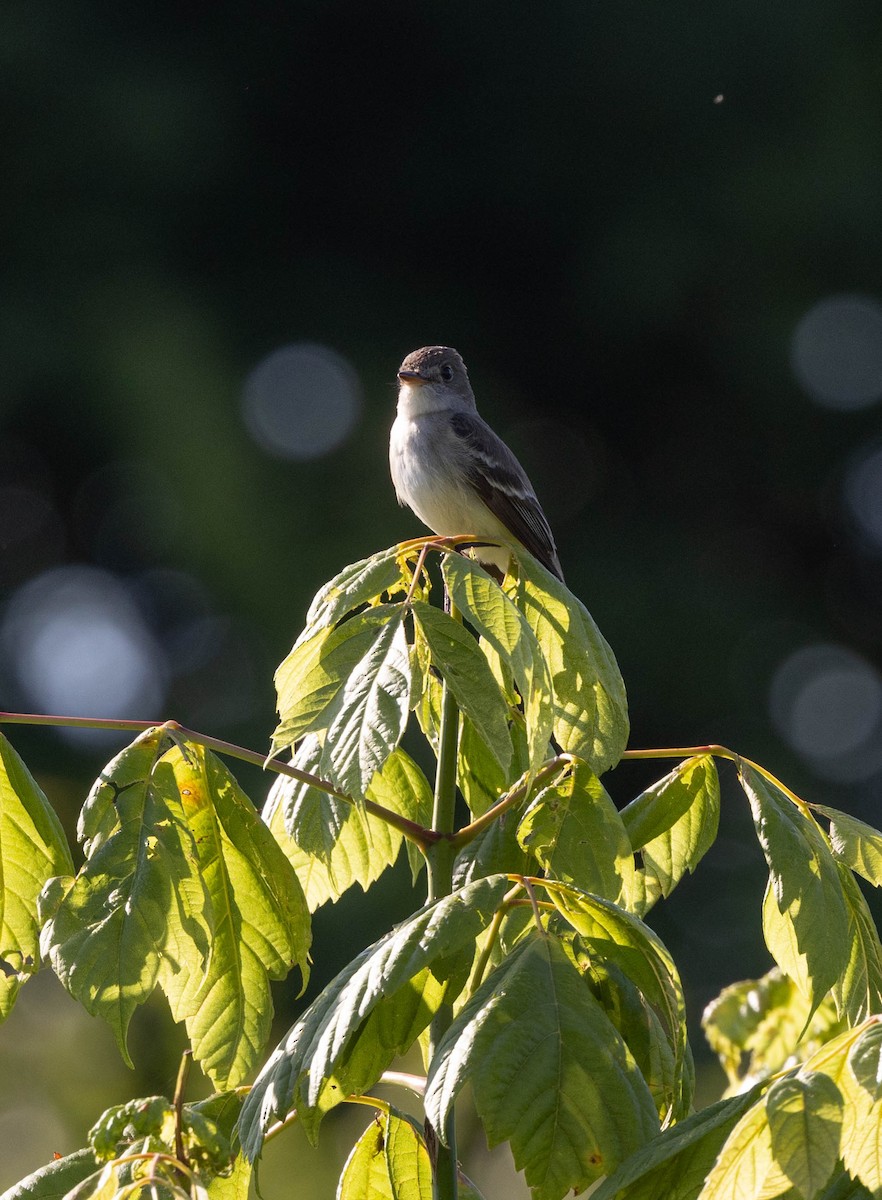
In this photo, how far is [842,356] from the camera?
10.0 meters

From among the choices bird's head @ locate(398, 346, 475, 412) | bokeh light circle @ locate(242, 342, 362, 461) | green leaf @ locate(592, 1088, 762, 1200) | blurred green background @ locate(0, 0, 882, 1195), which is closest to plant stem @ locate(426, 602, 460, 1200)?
green leaf @ locate(592, 1088, 762, 1200)

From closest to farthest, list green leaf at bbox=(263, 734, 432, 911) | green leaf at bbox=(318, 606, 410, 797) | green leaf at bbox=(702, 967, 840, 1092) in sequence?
1. green leaf at bbox=(318, 606, 410, 797)
2. green leaf at bbox=(263, 734, 432, 911)
3. green leaf at bbox=(702, 967, 840, 1092)

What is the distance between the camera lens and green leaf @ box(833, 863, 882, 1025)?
59.7 inches

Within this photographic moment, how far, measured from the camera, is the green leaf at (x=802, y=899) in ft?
4.61

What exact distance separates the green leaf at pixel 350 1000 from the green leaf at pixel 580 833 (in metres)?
0.13

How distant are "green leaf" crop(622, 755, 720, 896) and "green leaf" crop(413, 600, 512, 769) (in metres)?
0.30

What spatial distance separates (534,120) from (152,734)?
389 inches

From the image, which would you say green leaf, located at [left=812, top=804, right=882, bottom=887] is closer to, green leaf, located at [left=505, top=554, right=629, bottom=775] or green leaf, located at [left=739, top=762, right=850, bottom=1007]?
green leaf, located at [left=739, top=762, right=850, bottom=1007]

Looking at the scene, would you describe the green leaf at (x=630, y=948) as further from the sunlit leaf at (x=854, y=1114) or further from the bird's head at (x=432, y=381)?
the bird's head at (x=432, y=381)

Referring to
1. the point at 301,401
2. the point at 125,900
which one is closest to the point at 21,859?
the point at 125,900

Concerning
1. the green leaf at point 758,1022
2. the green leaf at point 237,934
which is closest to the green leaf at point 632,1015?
the green leaf at point 237,934

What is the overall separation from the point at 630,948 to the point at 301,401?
8.10 m

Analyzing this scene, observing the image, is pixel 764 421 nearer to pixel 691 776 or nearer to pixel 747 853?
pixel 747 853

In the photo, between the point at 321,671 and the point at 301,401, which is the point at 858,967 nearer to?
the point at 321,671
